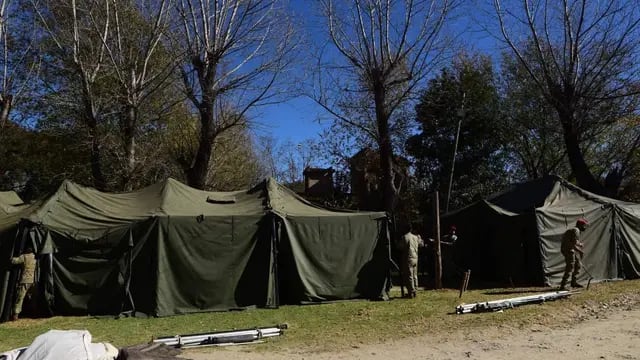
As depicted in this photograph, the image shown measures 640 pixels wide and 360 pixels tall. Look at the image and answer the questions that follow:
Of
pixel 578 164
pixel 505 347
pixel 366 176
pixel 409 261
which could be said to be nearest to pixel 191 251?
pixel 409 261

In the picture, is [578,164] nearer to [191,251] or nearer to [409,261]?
[409,261]

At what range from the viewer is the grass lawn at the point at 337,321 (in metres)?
8.63

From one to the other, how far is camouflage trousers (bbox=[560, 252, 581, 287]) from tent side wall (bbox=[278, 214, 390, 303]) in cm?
439

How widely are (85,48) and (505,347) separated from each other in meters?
16.7

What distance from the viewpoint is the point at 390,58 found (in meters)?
17.3

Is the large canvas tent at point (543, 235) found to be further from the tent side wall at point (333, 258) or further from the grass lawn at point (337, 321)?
the tent side wall at point (333, 258)

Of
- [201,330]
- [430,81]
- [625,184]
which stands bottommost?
[201,330]

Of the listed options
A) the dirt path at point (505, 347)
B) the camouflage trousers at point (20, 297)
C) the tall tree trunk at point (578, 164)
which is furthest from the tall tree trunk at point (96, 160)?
the tall tree trunk at point (578, 164)

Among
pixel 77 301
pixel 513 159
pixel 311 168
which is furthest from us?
pixel 311 168

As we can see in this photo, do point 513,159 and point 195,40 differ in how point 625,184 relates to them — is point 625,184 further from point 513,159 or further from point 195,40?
point 195,40

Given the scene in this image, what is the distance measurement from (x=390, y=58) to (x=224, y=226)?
8.66 metres

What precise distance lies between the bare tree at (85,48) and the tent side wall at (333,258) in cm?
931

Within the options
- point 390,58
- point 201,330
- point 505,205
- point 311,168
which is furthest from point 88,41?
point 311,168

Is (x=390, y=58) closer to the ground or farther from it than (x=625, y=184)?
farther from it
